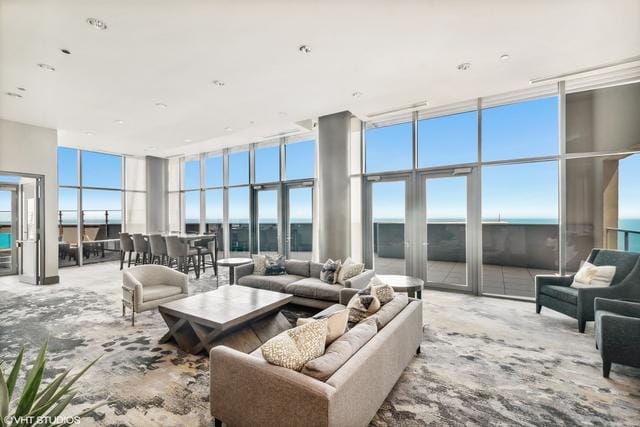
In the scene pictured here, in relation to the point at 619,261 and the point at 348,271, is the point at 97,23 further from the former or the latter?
the point at 619,261

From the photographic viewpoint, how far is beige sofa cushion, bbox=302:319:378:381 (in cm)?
164

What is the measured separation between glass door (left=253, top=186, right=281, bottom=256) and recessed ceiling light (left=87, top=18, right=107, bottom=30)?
5047mm

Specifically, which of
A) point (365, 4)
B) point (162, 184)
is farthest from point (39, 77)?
point (162, 184)

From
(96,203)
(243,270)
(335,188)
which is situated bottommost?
(243,270)

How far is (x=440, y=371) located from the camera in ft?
8.87

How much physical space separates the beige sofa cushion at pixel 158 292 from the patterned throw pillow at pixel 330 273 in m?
2.11

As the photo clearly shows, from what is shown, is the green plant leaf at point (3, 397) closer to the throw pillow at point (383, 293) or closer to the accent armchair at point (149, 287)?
the throw pillow at point (383, 293)

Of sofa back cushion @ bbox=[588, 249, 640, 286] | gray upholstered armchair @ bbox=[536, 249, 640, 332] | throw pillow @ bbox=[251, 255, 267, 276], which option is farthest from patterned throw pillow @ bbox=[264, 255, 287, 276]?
sofa back cushion @ bbox=[588, 249, 640, 286]

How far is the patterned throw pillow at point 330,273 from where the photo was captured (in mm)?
4438

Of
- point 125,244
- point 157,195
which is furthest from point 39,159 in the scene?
point 157,195

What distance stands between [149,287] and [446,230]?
5.11 metres

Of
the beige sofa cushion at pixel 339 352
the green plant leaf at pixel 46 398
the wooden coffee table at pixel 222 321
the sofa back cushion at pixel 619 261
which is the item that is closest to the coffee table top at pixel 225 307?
the wooden coffee table at pixel 222 321

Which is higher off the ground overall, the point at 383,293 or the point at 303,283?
the point at 383,293

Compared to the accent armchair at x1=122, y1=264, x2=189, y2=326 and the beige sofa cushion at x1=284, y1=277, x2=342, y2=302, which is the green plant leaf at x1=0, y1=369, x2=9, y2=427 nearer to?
the accent armchair at x1=122, y1=264, x2=189, y2=326
